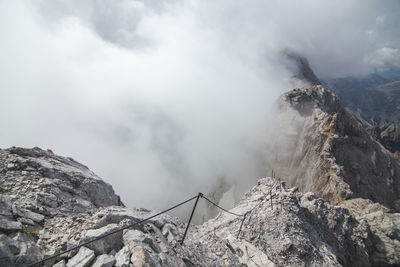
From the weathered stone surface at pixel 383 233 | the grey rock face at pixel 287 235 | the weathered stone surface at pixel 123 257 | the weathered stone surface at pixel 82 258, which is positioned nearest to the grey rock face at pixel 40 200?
the weathered stone surface at pixel 82 258

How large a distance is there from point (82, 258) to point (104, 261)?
35.4 inches

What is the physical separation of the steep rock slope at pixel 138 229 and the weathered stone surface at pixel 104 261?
0.12 feet

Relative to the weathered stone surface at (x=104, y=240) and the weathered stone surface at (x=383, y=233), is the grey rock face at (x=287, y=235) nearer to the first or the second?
the weathered stone surface at (x=383, y=233)

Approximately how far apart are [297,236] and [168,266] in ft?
44.6

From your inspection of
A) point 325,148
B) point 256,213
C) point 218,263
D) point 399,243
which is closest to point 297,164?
point 325,148

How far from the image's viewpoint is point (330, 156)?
53406mm

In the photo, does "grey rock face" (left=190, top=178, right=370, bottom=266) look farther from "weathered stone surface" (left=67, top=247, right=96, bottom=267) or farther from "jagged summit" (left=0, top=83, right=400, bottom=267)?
"weathered stone surface" (left=67, top=247, right=96, bottom=267)

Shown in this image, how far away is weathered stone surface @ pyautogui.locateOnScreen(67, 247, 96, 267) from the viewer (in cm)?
927

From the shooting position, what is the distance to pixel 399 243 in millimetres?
27281

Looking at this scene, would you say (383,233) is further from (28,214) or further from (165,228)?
(28,214)

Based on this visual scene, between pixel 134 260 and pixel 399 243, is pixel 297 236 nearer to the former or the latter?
pixel 134 260

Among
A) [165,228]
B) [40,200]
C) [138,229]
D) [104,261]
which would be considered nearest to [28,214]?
[40,200]

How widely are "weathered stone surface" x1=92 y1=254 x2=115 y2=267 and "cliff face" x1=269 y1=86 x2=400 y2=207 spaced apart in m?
44.9

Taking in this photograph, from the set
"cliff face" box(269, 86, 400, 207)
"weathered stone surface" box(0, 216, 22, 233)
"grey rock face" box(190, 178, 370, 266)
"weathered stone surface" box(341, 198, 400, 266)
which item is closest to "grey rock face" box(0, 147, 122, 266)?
"weathered stone surface" box(0, 216, 22, 233)
